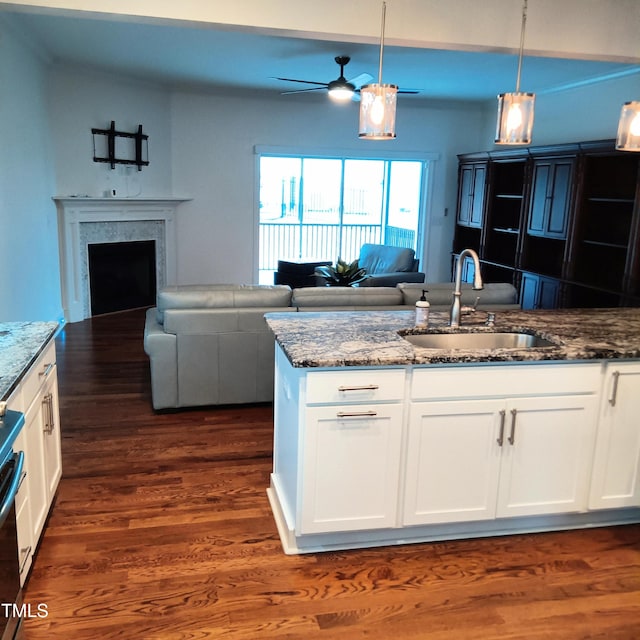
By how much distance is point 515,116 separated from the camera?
269cm

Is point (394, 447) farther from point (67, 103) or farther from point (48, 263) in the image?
point (67, 103)

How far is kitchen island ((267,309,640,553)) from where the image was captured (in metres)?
2.51

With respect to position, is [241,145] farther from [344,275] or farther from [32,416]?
[32,416]

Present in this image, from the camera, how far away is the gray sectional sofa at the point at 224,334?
408 centimetres

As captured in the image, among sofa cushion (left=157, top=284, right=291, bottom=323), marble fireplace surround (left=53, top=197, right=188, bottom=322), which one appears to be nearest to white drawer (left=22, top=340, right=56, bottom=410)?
sofa cushion (left=157, top=284, right=291, bottom=323)

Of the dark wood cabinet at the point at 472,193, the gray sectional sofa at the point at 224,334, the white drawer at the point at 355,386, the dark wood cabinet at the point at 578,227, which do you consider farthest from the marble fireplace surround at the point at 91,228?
the white drawer at the point at 355,386

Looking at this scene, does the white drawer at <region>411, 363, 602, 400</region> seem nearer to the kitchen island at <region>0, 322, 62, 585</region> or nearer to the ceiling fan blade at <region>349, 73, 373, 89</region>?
the kitchen island at <region>0, 322, 62, 585</region>

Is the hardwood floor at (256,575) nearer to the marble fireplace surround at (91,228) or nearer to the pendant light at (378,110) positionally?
the pendant light at (378,110)

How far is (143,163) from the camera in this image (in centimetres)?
756

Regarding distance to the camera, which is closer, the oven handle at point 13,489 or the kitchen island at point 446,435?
the oven handle at point 13,489

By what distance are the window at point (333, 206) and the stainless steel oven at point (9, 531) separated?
22.7ft

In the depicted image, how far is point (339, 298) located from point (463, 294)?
0.92 meters

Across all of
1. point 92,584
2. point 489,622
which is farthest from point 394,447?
point 92,584

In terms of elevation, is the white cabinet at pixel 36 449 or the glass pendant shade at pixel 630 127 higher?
the glass pendant shade at pixel 630 127
